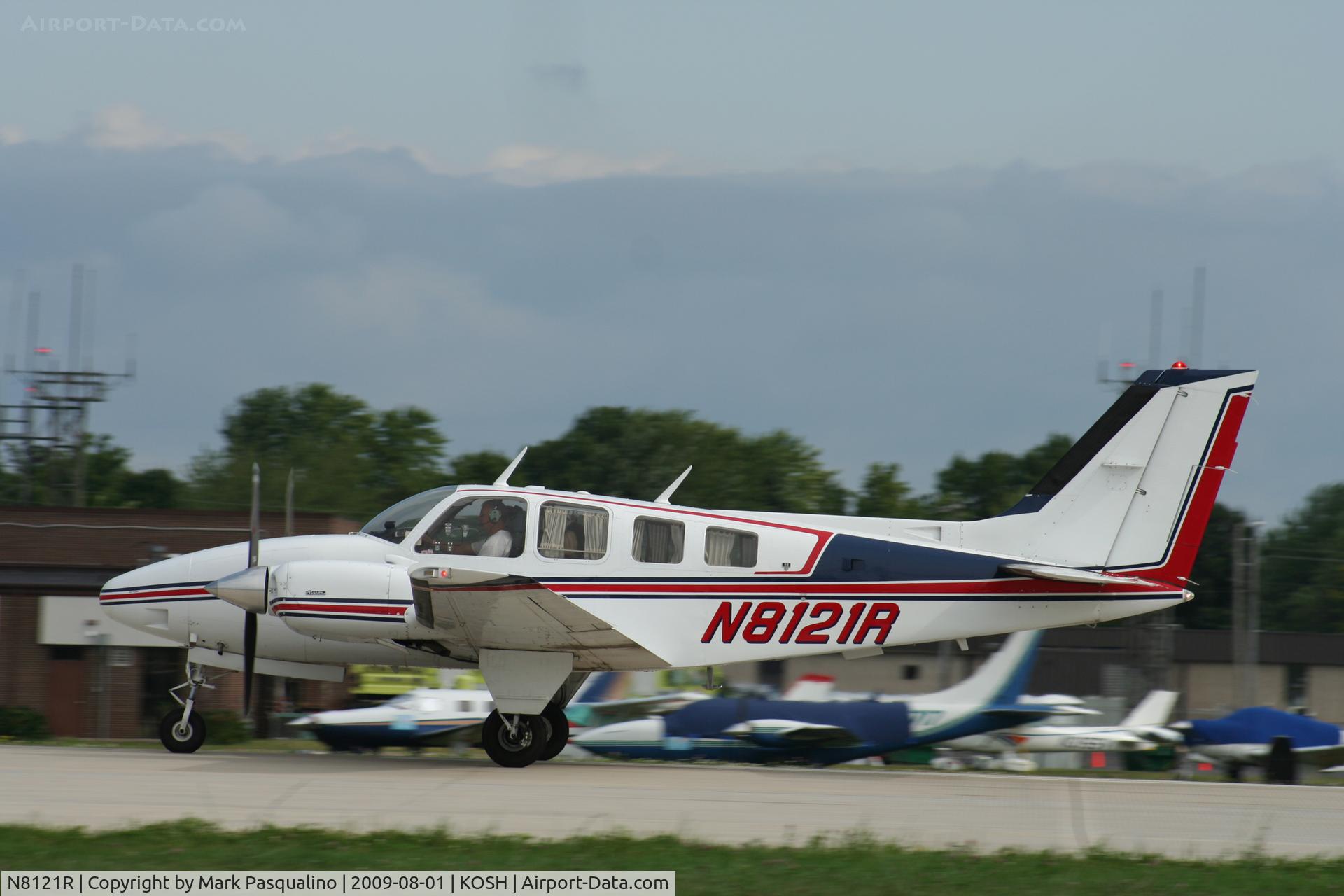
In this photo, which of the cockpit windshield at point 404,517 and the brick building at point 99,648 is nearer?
the cockpit windshield at point 404,517

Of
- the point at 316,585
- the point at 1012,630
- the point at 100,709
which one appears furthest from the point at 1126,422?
the point at 100,709

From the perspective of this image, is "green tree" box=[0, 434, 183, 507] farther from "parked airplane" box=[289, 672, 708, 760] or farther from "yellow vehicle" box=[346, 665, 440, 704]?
"parked airplane" box=[289, 672, 708, 760]

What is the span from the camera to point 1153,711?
2131 cm

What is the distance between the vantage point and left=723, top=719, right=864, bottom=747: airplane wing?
15.0 meters

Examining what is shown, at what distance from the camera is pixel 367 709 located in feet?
52.6

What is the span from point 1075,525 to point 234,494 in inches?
1777

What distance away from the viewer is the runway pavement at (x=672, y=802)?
8688mm

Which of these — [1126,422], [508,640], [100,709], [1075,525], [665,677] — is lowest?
[100,709]

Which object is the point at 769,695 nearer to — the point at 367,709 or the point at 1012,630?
the point at 367,709

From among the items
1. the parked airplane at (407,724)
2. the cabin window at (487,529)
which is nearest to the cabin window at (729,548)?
the cabin window at (487,529)

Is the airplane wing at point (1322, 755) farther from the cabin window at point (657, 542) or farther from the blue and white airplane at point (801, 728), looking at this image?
the cabin window at point (657, 542)

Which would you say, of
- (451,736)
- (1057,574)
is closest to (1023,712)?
(1057,574)

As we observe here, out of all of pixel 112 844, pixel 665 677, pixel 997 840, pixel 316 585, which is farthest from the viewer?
pixel 665 677

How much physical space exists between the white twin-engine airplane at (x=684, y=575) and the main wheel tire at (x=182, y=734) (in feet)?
0.06
